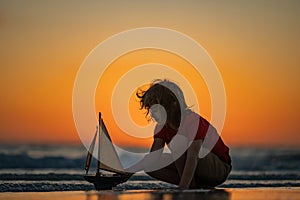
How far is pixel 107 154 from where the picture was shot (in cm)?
765

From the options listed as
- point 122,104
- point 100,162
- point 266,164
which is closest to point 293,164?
point 266,164

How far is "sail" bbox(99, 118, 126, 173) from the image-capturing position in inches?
297

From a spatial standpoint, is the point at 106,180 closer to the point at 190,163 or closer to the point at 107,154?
the point at 107,154

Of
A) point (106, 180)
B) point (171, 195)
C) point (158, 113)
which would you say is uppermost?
point (158, 113)

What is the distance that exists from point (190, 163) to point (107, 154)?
117 centimetres

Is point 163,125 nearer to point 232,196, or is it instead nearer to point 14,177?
point 232,196

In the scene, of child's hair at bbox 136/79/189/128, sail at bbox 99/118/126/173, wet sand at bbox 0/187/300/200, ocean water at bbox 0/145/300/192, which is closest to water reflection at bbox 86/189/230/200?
wet sand at bbox 0/187/300/200

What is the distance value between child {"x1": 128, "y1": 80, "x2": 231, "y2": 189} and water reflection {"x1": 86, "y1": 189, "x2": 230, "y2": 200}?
0.69ft

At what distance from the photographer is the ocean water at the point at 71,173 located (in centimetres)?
1005

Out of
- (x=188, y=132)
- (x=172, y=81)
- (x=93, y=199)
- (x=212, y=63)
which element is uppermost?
(x=212, y=63)

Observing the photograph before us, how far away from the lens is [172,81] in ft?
23.2

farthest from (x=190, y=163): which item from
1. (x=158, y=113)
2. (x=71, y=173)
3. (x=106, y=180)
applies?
(x=71, y=173)

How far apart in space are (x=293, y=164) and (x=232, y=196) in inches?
463

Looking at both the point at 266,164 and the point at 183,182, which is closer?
the point at 183,182
